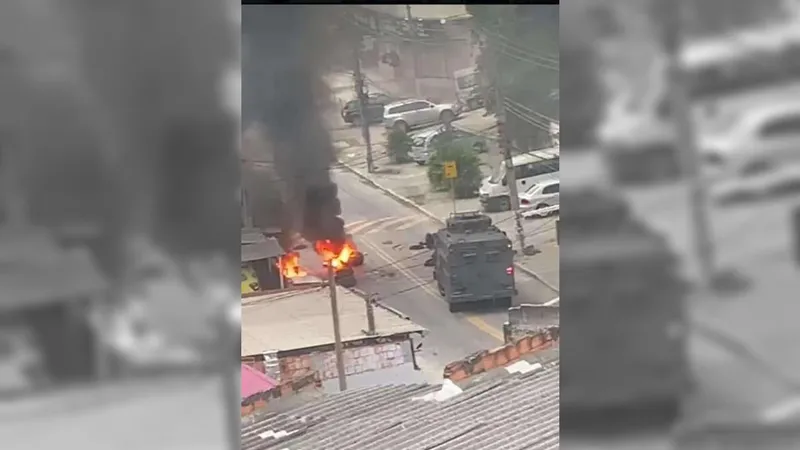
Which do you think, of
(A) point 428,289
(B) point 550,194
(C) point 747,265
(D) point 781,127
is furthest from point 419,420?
(D) point 781,127

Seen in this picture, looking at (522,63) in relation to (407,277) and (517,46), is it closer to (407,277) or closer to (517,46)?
(517,46)

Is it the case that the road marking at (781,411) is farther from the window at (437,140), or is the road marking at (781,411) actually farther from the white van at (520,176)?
the window at (437,140)

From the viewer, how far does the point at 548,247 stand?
2.02m

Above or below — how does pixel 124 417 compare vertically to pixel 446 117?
below

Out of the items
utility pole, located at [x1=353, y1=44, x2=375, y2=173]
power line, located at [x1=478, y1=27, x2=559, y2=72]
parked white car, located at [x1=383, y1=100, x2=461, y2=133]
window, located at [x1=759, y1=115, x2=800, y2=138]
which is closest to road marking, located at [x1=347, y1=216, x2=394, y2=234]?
utility pole, located at [x1=353, y1=44, x2=375, y2=173]

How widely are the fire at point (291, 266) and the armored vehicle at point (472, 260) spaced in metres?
0.32

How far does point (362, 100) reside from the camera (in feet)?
6.32

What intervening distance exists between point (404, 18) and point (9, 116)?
33.9 inches

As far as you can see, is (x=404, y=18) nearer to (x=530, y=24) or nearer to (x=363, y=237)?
(x=530, y=24)

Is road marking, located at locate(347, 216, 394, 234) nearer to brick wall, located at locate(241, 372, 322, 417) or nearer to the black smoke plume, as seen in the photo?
the black smoke plume

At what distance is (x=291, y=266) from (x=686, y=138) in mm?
941

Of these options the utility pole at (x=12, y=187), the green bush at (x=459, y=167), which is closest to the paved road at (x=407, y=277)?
the green bush at (x=459, y=167)

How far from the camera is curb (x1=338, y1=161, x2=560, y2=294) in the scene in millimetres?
1952

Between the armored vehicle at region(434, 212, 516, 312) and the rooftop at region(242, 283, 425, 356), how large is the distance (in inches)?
5.9
